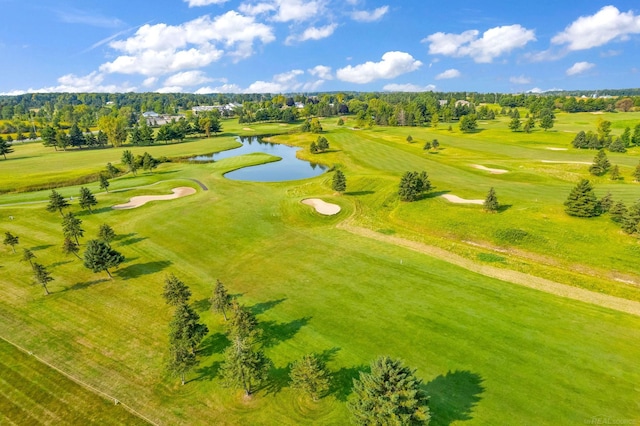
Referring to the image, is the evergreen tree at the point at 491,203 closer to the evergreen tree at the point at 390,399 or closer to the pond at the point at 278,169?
the evergreen tree at the point at 390,399

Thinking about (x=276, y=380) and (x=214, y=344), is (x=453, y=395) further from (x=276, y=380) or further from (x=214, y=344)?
(x=214, y=344)

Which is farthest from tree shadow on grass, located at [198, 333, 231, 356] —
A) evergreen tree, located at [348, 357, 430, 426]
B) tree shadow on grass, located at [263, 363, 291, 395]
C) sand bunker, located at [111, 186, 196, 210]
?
sand bunker, located at [111, 186, 196, 210]

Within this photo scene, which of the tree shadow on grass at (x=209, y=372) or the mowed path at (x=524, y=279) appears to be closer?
the tree shadow on grass at (x=209, y=372)

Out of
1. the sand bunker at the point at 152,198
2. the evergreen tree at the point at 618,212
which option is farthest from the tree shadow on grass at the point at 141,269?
the evergreen tree at the point at 618,212

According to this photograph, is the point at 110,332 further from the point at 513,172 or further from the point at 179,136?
the point at 179,136

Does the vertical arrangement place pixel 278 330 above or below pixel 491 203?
below

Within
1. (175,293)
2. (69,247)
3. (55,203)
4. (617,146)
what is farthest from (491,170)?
(55,203)

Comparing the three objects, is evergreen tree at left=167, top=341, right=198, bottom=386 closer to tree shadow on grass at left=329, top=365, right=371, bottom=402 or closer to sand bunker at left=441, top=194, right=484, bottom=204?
tree shadow on grass at left=329, top=365, right=371, bottom=402
